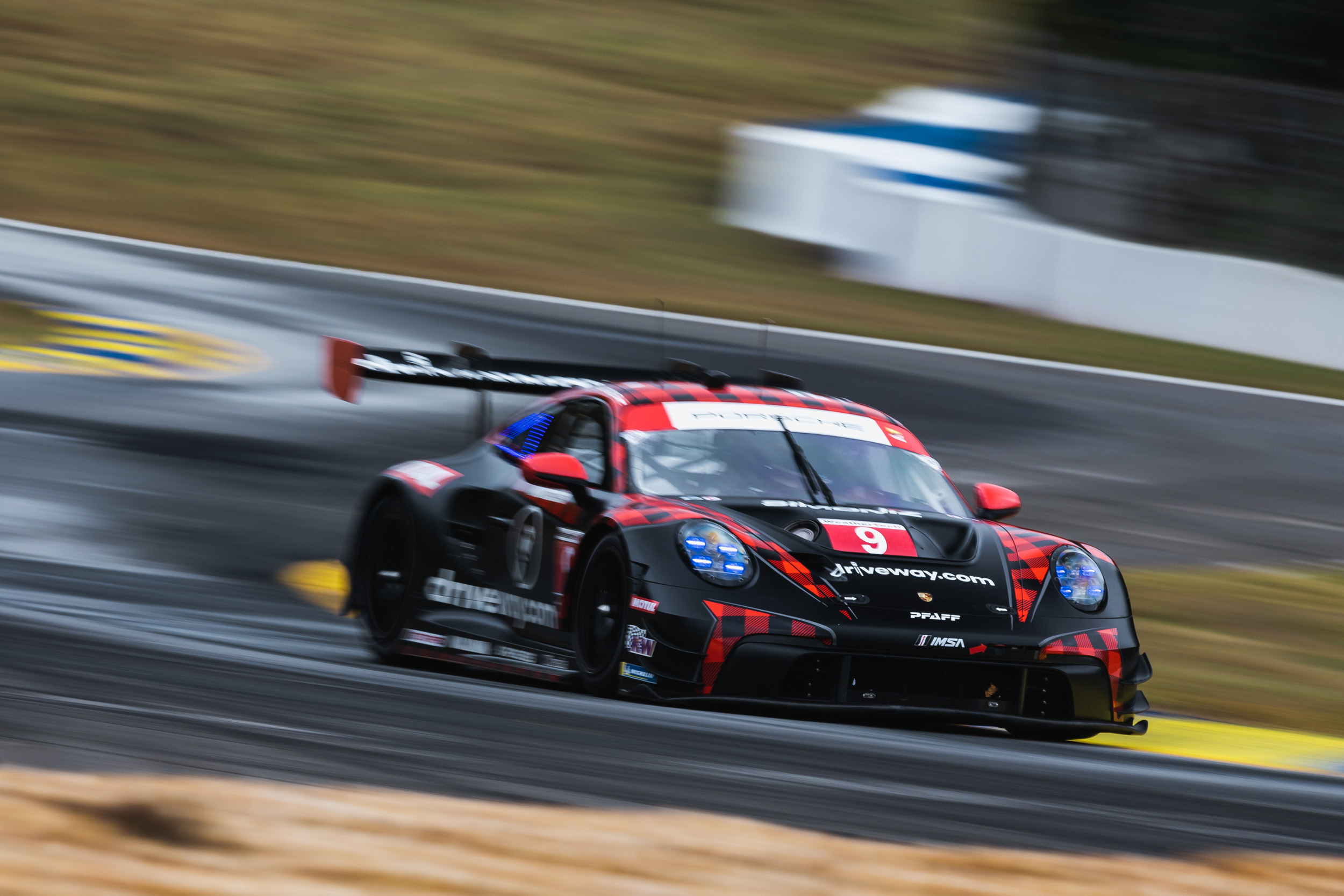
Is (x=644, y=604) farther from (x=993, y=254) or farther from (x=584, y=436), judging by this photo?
(x=993, y=254)

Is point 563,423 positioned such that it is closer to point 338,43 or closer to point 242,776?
point 242,776

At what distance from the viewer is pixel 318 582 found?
9234 millimetres

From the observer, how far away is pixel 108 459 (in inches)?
439

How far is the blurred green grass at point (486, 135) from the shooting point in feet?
60.6

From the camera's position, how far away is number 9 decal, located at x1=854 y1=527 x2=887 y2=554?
250 inches

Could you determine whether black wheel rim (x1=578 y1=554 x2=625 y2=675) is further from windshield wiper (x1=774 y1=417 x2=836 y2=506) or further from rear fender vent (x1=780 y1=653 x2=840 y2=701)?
windshield wiper (x1=774 y1=417 x2=836 y2=506)

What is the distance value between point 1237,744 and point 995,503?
1.17 m

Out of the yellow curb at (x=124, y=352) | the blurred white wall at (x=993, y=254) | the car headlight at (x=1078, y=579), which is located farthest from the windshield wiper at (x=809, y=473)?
the blurred white wall at (x=993, y=254)

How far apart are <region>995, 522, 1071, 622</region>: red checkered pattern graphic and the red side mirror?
1.43 metres

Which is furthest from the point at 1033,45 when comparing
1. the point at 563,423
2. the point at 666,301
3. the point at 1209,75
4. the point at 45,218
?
the point at 563,423

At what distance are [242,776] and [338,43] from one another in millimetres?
24303

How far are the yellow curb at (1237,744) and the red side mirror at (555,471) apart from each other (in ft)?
6.20

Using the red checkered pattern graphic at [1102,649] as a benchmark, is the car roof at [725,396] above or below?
above

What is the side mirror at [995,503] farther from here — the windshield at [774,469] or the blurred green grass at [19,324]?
the blurred green grass at [19,324]
